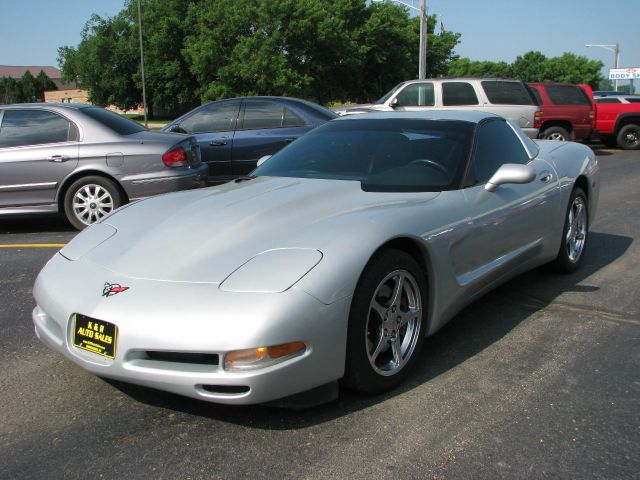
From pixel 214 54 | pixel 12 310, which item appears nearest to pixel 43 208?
pixel 12 310

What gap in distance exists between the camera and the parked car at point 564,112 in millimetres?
15570

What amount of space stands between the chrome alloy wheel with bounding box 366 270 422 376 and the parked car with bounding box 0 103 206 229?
464 cm

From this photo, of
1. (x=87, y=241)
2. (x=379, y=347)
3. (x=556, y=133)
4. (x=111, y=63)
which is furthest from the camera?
(x=111, y=63)

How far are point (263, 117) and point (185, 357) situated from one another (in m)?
7.16

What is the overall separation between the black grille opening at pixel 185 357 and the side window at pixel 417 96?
12.6m

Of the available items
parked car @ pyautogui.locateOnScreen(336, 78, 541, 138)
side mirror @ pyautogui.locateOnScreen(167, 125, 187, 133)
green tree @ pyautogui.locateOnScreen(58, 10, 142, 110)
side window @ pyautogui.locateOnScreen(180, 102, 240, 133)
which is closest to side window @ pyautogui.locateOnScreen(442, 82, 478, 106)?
parked car @ pyautogui.locateOnScreen(336, 78, 541, 138)

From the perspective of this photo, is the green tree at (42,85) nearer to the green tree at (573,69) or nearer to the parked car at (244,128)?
the green tree at (573,69)

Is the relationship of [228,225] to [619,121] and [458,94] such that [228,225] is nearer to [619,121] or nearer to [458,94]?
[458,94]

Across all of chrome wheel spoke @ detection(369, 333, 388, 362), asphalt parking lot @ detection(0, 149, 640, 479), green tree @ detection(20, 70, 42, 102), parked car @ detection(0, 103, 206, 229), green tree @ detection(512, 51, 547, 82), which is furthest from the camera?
green tree @ detection(512, 51, 547, 82)

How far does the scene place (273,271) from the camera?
8.85 feet

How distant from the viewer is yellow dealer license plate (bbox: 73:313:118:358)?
104 inches

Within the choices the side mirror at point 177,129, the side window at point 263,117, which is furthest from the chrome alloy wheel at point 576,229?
the side mirror at point 177,129

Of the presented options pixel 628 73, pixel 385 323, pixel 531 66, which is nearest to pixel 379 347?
pixel 385 323

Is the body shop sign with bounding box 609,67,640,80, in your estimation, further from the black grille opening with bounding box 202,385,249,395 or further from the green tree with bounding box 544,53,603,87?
the black grille opening with bounding box 202,385,249,395
